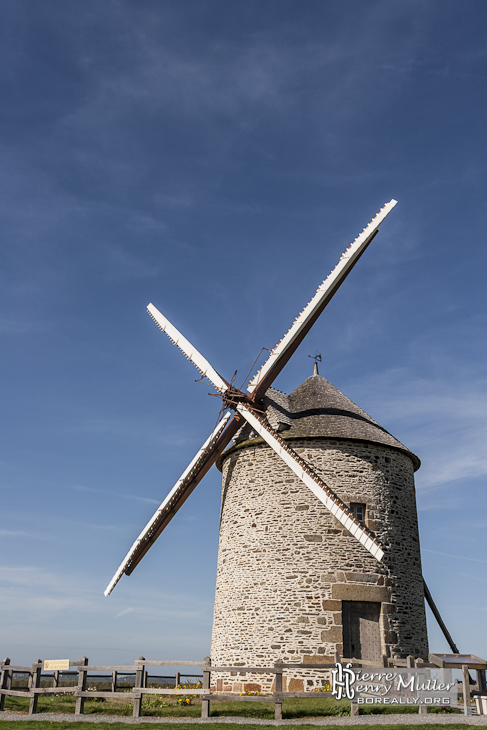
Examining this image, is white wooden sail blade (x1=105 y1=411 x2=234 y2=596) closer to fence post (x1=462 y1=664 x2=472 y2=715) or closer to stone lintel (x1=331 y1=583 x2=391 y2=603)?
stone lintel (x1=331 y1=583 x2=391 y2=603)

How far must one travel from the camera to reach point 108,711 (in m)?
11.7

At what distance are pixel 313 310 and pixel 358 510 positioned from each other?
5.32 m

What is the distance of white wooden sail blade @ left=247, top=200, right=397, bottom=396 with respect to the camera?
16406 mm

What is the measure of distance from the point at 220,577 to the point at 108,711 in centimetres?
523

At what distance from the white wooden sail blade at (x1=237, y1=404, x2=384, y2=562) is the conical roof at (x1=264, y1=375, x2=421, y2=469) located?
0.69 m

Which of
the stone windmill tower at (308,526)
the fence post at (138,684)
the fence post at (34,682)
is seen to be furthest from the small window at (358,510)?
the fence post at (34,682)

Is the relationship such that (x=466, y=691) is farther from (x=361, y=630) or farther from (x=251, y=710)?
(x=361, y=630)

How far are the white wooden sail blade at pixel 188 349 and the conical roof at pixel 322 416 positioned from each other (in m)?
1.49

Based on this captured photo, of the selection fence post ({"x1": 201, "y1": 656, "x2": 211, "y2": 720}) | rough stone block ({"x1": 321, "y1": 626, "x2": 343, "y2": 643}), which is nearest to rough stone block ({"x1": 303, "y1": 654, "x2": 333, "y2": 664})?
rough stone block ({"x1": 321, "y1": 626, "x2": 343, "y2": 643})

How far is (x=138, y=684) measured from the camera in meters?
11.4

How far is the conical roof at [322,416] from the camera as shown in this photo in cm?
1608

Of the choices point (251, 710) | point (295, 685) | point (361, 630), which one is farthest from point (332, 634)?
point (251, 710)

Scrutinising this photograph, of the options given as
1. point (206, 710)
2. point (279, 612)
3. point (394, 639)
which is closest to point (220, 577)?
point (279, 612)

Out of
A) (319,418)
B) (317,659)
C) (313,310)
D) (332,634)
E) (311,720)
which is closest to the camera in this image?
(311,720)
